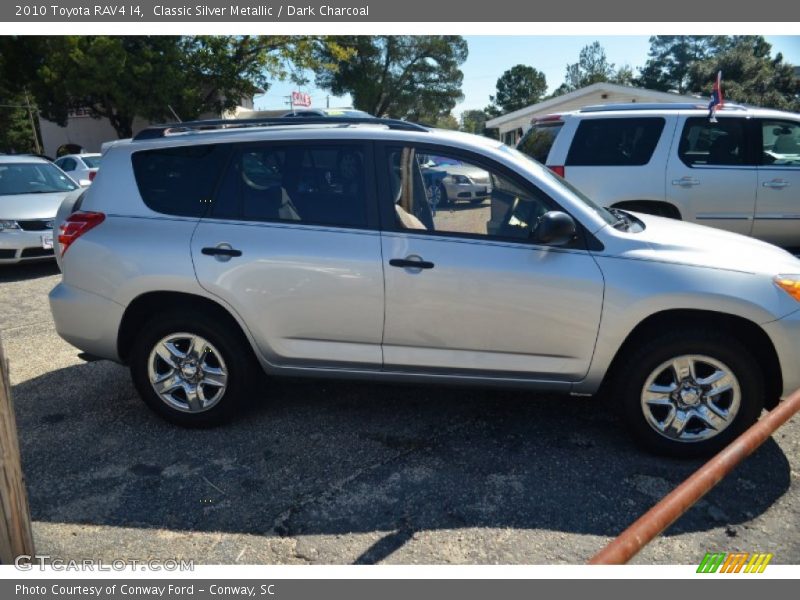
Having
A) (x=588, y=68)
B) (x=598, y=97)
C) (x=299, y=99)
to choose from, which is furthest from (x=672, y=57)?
(x=299, y=99)

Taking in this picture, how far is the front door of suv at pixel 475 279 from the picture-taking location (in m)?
3.33

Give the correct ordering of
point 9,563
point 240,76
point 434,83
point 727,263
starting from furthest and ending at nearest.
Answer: point 434,83, point 240,76, point 727,263, point 9,563

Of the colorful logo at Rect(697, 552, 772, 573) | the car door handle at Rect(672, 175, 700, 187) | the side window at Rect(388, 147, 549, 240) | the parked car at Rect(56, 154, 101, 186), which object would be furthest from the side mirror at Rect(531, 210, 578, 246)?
the parked car at Rect(56, 154, 101, 186)

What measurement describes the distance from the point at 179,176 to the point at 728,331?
10.8 feet

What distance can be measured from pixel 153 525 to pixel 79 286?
1.65 meters

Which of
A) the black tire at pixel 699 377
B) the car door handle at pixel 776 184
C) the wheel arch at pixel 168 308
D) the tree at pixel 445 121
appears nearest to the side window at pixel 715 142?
the car door handle at pixel 776 184

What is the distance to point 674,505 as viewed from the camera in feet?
6.23

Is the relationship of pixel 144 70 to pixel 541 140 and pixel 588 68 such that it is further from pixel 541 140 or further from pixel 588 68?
pixel 588 68

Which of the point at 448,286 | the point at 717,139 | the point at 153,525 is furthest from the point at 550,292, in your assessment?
the point at 717,139

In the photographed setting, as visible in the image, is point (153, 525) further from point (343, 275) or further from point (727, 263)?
point (727, 263)

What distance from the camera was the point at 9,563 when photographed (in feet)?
7.93

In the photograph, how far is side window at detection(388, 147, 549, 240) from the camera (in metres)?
3.43

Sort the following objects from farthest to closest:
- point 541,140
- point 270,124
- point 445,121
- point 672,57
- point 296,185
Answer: point 672,57
point 445,121
point 541,140
point 270,124
point 296,185

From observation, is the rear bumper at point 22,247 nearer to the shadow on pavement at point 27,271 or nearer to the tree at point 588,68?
the shadow on pavement at point 27,271
